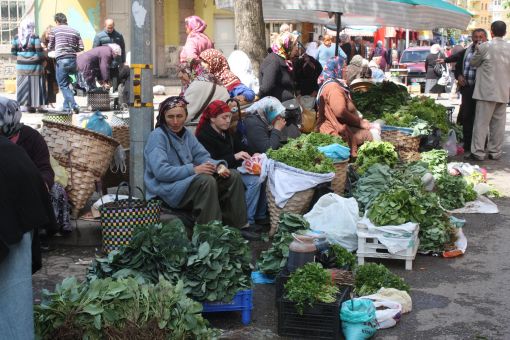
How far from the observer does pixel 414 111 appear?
39.1 feet

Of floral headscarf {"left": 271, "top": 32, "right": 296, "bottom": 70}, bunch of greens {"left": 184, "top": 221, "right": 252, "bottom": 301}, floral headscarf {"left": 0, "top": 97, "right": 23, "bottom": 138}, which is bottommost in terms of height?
bunch of greens {"left": 184, "top": 221, "right": 252, "bottom": 301}

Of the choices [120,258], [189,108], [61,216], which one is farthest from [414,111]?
[120,258]

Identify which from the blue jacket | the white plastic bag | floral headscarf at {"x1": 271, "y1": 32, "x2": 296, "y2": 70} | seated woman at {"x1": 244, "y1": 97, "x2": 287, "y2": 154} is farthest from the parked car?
the blue jacket

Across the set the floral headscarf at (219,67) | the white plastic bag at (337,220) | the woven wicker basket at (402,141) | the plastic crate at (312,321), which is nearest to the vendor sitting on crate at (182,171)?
the white plastic bag at (337,220)

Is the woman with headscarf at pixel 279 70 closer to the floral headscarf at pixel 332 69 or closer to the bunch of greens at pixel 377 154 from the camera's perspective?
the floral headscarf at pixel 332 69

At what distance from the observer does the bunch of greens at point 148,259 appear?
203 inches

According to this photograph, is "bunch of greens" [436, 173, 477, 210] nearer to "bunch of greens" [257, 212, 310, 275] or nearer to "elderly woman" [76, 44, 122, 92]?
"bunch of greens" [257, 212, 310, 275]

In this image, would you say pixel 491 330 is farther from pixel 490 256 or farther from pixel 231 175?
pixel 231 175

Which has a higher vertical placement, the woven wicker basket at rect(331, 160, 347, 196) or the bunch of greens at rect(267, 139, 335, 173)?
the bunch of greens at rect(267, 139, 335, 173)

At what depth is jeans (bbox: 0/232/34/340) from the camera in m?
3.62

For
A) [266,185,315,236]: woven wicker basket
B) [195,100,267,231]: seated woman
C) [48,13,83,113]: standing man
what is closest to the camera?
[266,185,315,236]: woven wicker basket

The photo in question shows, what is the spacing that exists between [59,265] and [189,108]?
266 cm

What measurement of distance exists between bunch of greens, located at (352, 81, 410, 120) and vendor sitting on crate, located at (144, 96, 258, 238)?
5.24 m

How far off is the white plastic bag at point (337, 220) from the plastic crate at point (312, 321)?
69.4 inches
